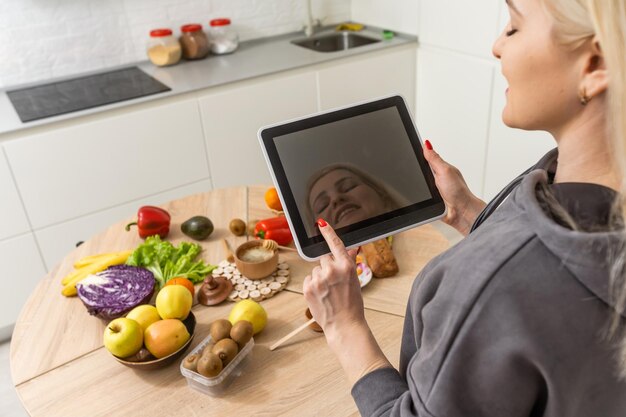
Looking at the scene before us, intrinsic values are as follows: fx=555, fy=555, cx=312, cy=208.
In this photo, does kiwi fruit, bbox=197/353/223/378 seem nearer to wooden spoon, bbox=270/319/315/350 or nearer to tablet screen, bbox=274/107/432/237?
wooden spoon, bbox=270/319/315/350

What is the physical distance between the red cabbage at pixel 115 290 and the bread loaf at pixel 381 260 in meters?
0.54

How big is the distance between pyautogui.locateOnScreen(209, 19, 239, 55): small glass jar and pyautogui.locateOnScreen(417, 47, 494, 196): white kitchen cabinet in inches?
38.5

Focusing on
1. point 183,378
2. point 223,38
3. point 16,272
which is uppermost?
point 223,38

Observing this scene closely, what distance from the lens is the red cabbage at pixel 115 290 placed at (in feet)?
4.15

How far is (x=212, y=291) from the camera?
4.37 ft

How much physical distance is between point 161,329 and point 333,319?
0.39m

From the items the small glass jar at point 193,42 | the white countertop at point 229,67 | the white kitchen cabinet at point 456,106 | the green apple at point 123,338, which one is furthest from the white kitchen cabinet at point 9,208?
the white kitchen cabinet at point 456,106

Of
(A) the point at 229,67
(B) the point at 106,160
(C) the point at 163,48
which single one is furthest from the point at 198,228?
(C) the point at 163,48

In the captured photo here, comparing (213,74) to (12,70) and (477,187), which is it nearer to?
(12,70)

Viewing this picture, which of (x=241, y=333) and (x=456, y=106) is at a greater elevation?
(x=241, y=333)

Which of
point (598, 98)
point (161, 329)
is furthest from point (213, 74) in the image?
point (598, 98)

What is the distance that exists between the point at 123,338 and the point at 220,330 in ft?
0.63

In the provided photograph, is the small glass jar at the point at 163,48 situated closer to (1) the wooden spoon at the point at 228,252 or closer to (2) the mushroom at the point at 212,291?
(1) the wooden spoon at the point at 228,252

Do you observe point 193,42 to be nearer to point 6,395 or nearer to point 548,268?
point 6,395
